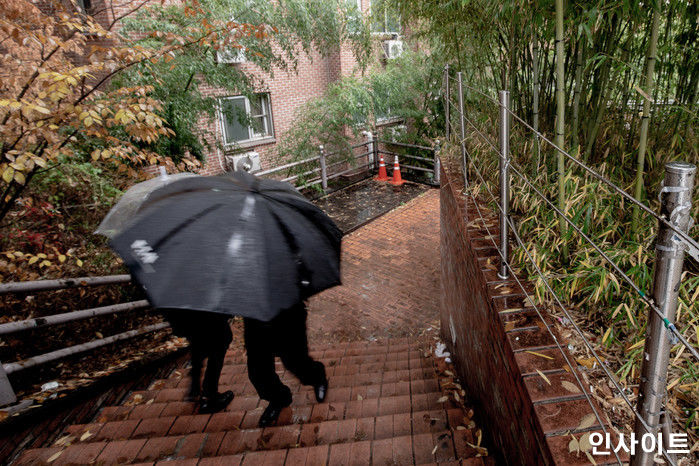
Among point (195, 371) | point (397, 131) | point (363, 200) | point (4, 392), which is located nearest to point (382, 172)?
point (397, 131)

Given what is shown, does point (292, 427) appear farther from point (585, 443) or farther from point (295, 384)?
point (585, 443)

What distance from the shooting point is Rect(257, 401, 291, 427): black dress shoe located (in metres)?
2.85

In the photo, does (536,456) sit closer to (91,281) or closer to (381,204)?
(91,281)

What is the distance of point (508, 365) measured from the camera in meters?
2.07

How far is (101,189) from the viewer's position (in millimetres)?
5547

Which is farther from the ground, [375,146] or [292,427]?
[375,146]

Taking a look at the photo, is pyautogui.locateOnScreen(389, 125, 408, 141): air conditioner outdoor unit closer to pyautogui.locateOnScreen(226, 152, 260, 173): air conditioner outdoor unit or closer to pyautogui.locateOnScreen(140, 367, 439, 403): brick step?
pyautogui.locateOnScreen(226, 152, 260, 173): air conditioner outdoor unit

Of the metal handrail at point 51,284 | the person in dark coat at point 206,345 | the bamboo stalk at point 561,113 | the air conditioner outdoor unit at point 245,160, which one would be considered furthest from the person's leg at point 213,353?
the air conditioner outdoor unit at point 245,160

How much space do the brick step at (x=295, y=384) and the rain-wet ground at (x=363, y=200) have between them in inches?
201

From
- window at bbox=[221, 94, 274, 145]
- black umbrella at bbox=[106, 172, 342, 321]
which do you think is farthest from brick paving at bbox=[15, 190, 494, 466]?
window at bbox=[221, 94, 274, 145]

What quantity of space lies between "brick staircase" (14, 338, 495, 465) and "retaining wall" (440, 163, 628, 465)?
24cm

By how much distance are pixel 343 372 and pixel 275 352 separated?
145cm

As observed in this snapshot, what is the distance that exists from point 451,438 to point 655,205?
2039mm

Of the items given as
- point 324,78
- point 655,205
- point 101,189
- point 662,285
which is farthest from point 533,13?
point 324,78
